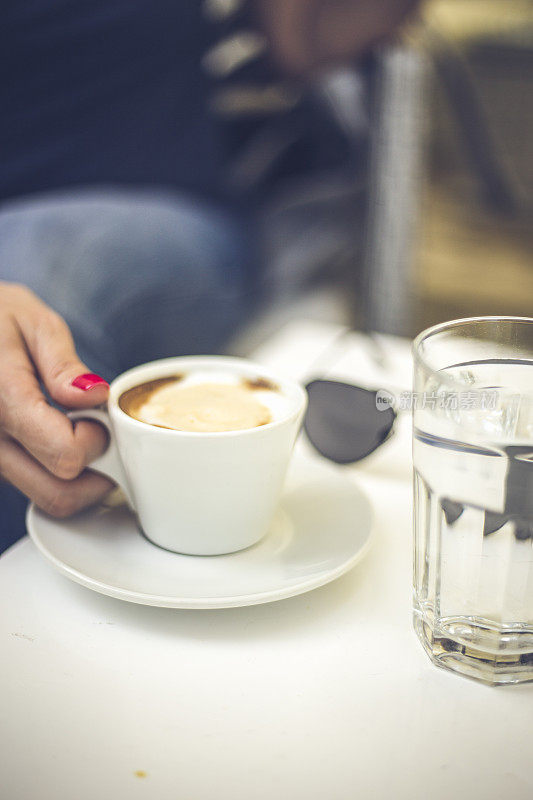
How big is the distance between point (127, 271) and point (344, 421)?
1.20ft

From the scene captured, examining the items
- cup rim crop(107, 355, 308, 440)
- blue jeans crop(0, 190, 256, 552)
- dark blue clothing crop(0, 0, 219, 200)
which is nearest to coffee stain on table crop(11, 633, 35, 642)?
cup rim crop(107, 355, 308, 440)

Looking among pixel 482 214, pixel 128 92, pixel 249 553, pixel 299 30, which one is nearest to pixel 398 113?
pixel 299 30

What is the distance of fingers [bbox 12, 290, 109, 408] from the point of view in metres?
0.39

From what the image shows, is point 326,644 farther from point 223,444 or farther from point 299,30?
point 299,30

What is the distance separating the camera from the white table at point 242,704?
0.29 m

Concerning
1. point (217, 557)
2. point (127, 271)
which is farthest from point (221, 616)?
point (127, 271)

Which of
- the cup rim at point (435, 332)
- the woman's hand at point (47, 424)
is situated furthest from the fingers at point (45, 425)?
the cup rim at point (435, 332)

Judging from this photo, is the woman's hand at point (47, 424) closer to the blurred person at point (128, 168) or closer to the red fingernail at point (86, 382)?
the red fingernail at point (86, 382)

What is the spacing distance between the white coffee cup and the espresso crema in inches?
0.4

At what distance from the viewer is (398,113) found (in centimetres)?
137

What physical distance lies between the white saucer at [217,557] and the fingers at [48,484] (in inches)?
0.4

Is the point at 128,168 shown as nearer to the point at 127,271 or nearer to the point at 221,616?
the point at 127,271

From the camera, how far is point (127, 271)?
81 cm

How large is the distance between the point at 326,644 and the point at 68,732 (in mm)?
129
